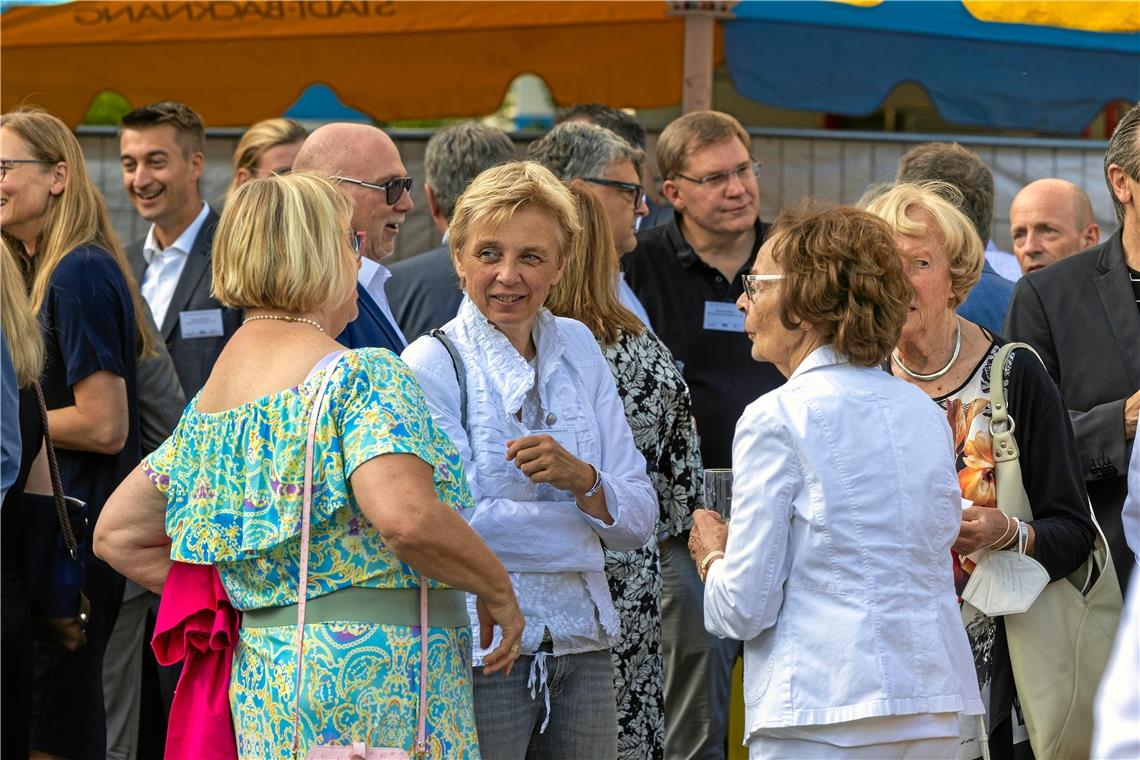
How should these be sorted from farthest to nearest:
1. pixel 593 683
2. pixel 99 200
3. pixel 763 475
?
pixel 99 200
pixel 593 683
pixel 763 475

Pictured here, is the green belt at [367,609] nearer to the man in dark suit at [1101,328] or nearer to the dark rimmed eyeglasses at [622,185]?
the man in dark suit at [1101,328]

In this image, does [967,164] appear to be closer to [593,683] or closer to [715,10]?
[715,10]

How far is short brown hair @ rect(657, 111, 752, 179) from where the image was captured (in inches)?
204

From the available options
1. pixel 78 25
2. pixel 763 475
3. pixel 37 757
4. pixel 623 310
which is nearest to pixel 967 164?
pixel 623 310

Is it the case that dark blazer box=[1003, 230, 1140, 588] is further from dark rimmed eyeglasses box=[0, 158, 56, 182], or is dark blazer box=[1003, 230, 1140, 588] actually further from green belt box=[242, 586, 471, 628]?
dark rimmed eyeglasses box=[0, 158, 56, 182]

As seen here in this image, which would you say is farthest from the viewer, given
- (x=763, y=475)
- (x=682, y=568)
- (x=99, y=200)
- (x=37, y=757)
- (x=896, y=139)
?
(x=896, y=139)

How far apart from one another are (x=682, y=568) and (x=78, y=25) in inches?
149

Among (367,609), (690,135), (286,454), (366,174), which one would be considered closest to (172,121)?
(690,135)

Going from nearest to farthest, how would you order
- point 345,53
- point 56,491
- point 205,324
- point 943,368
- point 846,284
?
point 846,284
point 943,368
point 56,491
point 205,324
point 345,53

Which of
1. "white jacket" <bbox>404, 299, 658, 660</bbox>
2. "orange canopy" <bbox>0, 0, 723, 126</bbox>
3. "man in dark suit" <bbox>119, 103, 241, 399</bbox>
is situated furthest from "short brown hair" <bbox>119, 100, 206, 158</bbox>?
"white jacket" <bbox>404, 299, 658, 660</bbox>

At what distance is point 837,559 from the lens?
250 centimetres

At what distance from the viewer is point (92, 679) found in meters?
3.78

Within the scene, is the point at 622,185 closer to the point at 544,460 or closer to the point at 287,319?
the point at 544,460

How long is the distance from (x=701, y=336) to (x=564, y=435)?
1.82m
